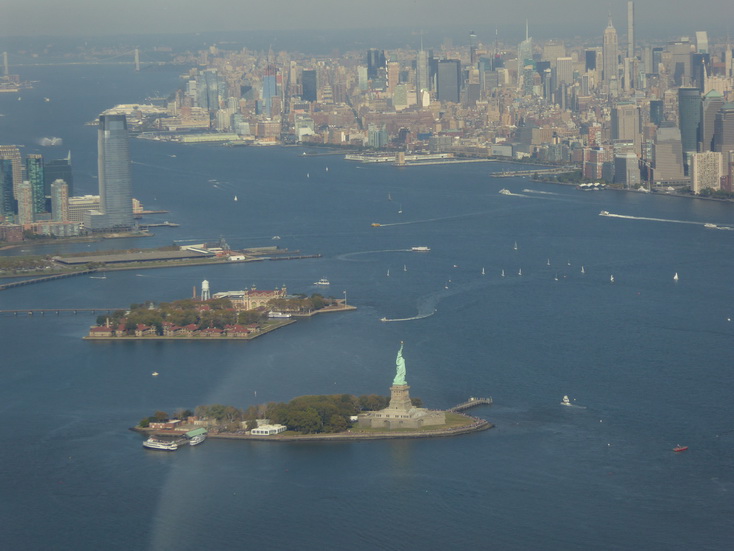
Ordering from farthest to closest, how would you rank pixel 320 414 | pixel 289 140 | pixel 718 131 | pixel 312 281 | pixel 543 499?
pixel 289 140 → pixel 718 131 → pixel 312 281 → pixel 320 414 → pixel 543 499

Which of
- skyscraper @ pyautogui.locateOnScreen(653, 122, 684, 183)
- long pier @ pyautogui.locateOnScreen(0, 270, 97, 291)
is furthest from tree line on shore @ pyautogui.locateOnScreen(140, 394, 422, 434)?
A: skyscraper @ pyautogui.locateOnScreen(653, 122, 684, 183)

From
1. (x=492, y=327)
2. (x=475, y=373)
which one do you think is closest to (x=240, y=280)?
(x=492, y=327)

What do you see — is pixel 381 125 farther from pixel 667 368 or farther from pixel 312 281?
pixel 667 368

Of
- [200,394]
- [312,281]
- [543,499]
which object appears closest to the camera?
[543,499]

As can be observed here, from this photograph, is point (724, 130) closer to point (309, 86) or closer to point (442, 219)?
point (442, 219)

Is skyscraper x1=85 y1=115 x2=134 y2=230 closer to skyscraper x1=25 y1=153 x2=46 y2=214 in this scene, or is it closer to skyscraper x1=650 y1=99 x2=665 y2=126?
skyscraper x1=25 y1=153 x2=46 y2=214

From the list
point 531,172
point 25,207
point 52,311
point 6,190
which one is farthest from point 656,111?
point 52,311
